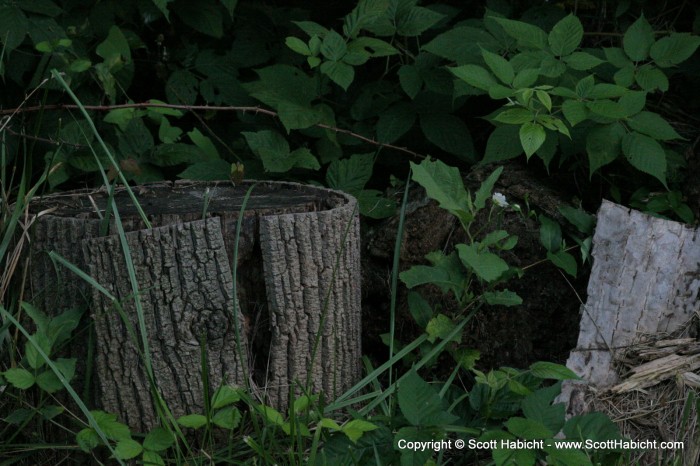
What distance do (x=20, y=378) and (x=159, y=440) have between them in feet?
1.28

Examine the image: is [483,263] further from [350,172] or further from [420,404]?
[350,172]

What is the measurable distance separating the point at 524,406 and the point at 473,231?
0.76 metres

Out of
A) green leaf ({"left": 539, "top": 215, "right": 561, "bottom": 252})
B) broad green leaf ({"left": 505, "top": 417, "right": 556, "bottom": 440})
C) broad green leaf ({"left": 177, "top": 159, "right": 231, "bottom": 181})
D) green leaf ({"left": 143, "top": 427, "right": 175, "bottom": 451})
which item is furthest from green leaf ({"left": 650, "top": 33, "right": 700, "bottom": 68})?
green leaf ({"left": 143, "top": 427, "right": 175, "bottom": 451})

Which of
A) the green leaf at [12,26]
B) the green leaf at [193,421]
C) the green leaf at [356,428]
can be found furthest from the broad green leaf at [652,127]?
the green leaf at [12,26]

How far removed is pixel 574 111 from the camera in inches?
99.0

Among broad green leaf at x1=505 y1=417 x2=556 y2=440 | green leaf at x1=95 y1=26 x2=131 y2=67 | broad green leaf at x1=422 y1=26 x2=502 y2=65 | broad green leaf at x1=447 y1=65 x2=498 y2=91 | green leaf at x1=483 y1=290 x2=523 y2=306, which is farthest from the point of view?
green leaf at x1=95 y1=26 x2=131 y2=67

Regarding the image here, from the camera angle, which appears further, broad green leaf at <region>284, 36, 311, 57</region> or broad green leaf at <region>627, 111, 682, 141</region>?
broad green leaf at <region>284, 36, 311, 57</region>

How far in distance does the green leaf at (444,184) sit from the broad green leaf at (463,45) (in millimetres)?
613

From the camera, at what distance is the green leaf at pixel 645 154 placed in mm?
2584

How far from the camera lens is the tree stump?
219cm

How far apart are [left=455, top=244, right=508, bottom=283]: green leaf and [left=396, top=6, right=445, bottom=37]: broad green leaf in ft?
3.70

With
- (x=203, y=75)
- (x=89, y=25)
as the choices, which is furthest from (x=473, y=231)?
(x=89, y=25)

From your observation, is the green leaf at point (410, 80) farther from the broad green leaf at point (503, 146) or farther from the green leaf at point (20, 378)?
the green leaf at point (20, 378)

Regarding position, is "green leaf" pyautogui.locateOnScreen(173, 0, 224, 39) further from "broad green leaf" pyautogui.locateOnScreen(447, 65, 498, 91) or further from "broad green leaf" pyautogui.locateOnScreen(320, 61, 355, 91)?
"broad green leaf" pyautogui.locateOnScreen(447, 65, 498, 91)
